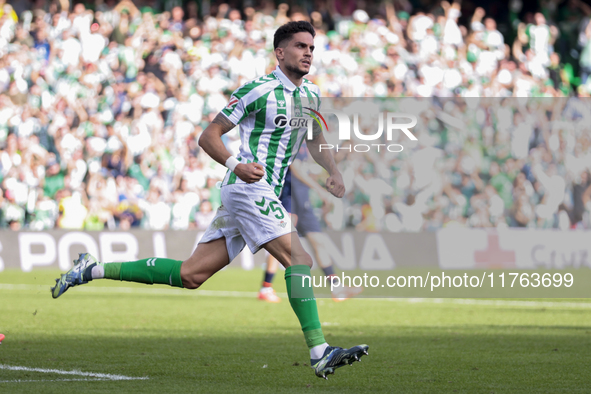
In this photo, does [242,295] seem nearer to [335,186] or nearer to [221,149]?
[335,186]

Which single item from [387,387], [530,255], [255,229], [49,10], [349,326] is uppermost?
[49,10]

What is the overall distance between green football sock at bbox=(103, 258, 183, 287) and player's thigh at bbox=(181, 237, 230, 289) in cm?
7

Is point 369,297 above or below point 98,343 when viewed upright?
below

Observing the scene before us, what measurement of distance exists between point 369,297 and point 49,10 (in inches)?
526

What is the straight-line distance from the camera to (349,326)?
903cm

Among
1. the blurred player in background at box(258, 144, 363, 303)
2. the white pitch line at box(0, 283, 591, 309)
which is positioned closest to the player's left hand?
the blurred player in background at box(258, 144, 363, 303)

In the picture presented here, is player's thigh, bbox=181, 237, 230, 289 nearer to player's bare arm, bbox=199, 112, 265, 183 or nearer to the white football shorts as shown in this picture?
the white football shorts

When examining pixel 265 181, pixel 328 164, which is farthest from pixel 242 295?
pixel 265 181

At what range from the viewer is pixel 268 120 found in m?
5.73

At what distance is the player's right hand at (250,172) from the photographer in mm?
5477

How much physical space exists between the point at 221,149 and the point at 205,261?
31.8 inches

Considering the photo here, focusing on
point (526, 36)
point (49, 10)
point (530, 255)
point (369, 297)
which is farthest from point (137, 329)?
point (526, 36)

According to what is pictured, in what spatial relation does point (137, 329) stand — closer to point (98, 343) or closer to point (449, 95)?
point (98, 343)

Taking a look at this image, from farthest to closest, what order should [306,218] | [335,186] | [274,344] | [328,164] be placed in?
[306,218], [274,344], [328,164], [335,186]
